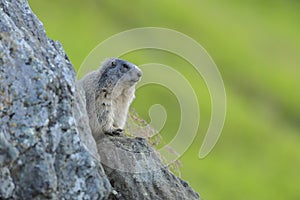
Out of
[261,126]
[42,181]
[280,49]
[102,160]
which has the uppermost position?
[280,49]

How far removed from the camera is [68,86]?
478 inches

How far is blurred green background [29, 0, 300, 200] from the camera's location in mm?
47125

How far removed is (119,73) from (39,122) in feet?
17.5

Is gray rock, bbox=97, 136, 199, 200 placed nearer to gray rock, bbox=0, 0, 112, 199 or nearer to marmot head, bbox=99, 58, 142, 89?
gray rock, bbox=0, 0, 112, 199

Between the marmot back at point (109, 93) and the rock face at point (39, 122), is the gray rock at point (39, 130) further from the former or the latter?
the marmot back at point (109, 93)

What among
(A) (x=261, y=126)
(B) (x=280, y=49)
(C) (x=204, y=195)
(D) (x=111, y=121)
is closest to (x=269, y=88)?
(A) (x=261, y=126)

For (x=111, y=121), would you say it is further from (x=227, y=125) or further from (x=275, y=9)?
(x=275, y=9)

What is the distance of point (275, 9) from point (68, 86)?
71957 mm

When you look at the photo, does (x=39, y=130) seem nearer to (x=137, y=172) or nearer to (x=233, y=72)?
(x=137, y=172)

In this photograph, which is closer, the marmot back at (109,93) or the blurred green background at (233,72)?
the marmot back at (109,93)

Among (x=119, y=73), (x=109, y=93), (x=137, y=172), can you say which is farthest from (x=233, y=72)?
(x=137, y=172)

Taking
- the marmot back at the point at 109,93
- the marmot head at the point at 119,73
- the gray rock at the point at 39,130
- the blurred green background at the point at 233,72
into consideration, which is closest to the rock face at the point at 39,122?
the gray rock at the point at 39,130

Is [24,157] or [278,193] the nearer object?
[24,157]

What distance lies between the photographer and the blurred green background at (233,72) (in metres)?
47.1
